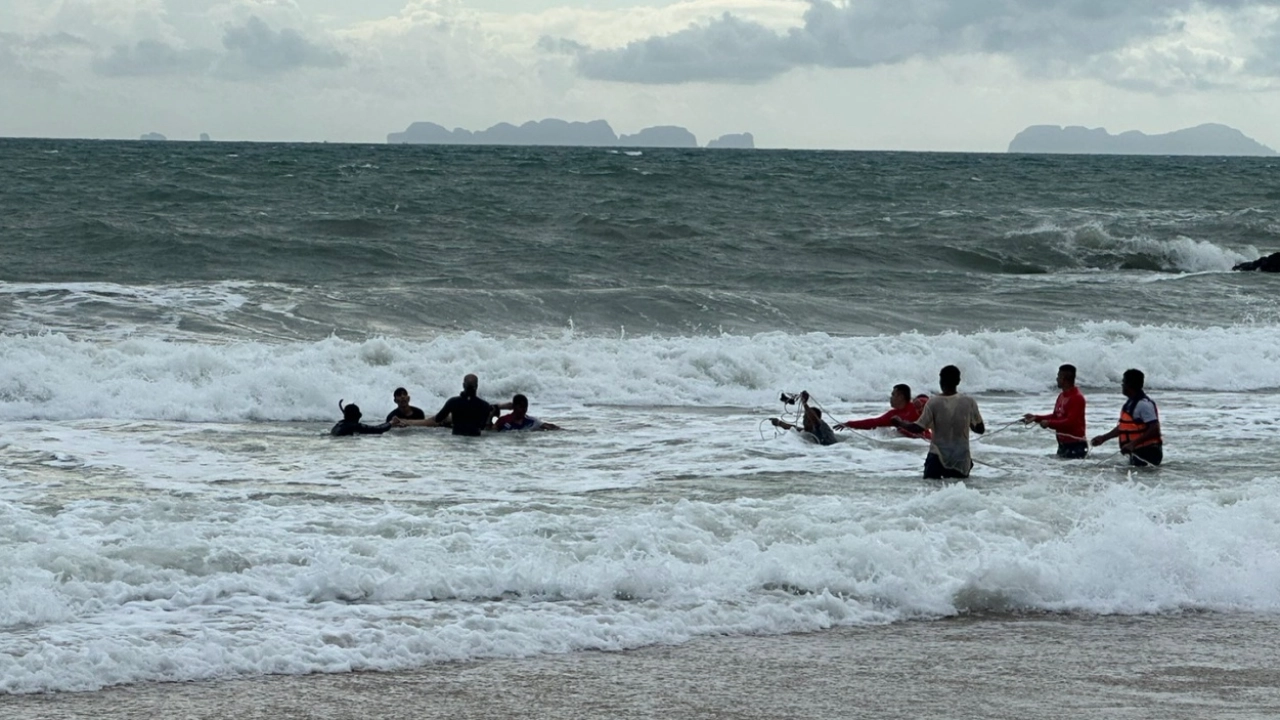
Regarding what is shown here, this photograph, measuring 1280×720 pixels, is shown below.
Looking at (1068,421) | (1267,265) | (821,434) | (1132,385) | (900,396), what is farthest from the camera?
(1267,265)

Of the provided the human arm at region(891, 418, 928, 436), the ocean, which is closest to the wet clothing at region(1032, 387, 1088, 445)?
the ocean

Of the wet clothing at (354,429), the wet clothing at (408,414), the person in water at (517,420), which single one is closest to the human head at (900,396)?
the person in water at (517,420)

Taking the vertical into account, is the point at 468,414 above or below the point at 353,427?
above

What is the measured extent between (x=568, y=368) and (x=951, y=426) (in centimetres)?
675

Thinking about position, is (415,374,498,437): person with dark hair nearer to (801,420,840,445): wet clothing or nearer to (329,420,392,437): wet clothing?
(329,420,392,437): wet clothing

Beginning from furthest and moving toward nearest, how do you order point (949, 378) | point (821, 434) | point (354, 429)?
point (354, 429) < point (821, 434) < point (949, 378)

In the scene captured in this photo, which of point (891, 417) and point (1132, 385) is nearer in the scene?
point (1132, 385)

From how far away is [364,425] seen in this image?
44.2 feet

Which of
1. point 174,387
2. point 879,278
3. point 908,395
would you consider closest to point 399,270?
point 879,278

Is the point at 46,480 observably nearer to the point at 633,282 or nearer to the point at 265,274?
the point at 265,274

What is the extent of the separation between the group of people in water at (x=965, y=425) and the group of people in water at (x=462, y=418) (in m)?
2.53

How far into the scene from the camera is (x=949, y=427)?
11.2m

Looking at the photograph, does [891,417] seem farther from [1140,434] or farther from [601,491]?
[601,491]

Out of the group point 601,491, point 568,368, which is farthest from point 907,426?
point 568,368
